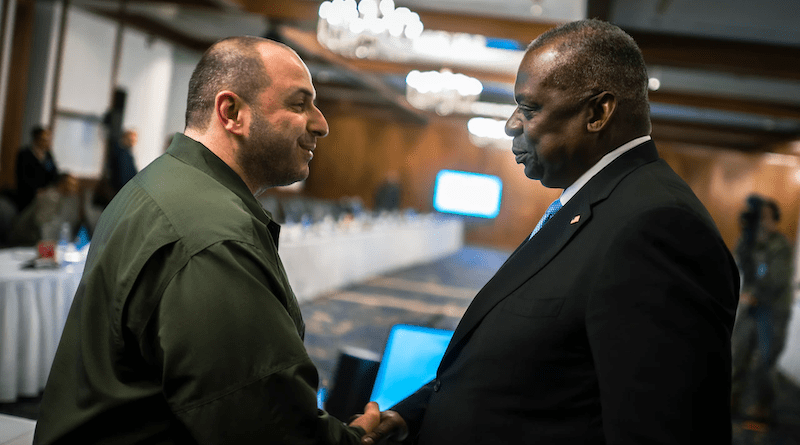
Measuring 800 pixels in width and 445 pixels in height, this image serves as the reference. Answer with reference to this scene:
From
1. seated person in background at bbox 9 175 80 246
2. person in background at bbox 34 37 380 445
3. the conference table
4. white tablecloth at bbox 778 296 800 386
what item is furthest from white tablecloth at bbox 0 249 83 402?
white tablecloth at bbox 778 296 800 386

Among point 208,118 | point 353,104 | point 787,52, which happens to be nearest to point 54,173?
point 208,118

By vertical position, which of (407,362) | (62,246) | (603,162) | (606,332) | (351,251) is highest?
(603,162)

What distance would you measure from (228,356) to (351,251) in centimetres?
722

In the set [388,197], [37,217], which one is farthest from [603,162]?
[388,197]

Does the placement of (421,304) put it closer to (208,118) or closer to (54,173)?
(54,173)

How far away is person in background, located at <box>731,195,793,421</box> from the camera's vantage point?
4.45 meters

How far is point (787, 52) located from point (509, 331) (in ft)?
26.5

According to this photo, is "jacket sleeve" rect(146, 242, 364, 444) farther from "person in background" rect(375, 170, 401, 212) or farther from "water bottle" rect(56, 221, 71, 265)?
"person in background" rect(375, 170, 401, 212)

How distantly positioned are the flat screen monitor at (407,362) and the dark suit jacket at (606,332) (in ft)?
2.47

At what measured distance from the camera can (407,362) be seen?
200 centimetres

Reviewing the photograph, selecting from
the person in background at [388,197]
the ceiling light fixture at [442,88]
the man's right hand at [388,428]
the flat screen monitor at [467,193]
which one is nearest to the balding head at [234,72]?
the man's right hand at [388,428]

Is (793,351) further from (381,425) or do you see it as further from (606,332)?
(606,332)

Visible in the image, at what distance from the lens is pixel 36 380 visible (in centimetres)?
353

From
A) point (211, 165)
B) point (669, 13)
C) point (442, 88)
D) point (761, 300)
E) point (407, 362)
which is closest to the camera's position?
point (211, 165)
